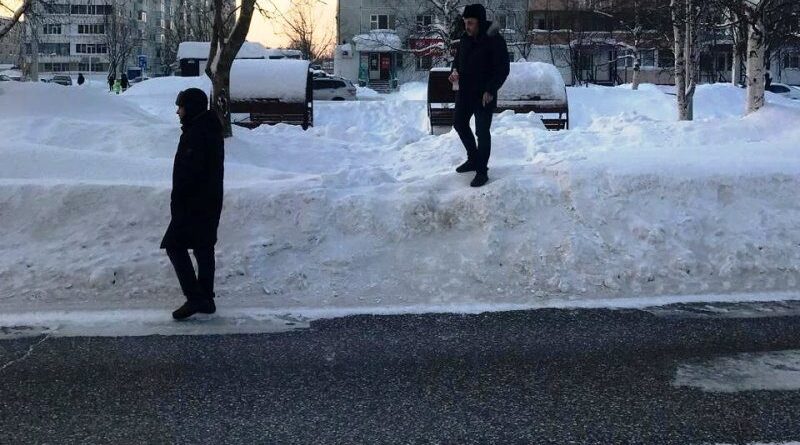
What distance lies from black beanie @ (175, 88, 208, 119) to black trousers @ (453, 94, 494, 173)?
127 inches

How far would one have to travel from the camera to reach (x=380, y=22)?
63.8 m

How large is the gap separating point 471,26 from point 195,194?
11.4 feet

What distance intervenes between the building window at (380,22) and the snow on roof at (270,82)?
42157 millimetres

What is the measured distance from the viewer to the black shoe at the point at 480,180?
7707 mm

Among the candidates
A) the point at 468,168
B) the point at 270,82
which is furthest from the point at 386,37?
the point at 468,168

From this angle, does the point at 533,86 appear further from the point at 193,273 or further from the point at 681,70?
the point at 193,273

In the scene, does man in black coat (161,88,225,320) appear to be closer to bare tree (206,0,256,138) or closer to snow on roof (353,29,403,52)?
bare tree (206,0,256,138)

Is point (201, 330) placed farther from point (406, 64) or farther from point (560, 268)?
point (406, 64)

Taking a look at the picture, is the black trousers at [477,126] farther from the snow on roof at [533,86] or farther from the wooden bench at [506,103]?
the snow on roof at [533,86]

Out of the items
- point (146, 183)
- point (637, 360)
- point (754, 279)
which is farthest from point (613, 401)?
point (146, 183)

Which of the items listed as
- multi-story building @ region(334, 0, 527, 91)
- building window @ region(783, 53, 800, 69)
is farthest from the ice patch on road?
building window @ region(783, 53, 800, 69)

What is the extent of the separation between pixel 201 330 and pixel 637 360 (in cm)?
286

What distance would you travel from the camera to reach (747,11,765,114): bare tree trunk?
1377cm

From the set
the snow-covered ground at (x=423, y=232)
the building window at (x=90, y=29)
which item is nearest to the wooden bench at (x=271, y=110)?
the snow-covered ground at (x=423, y=232)
